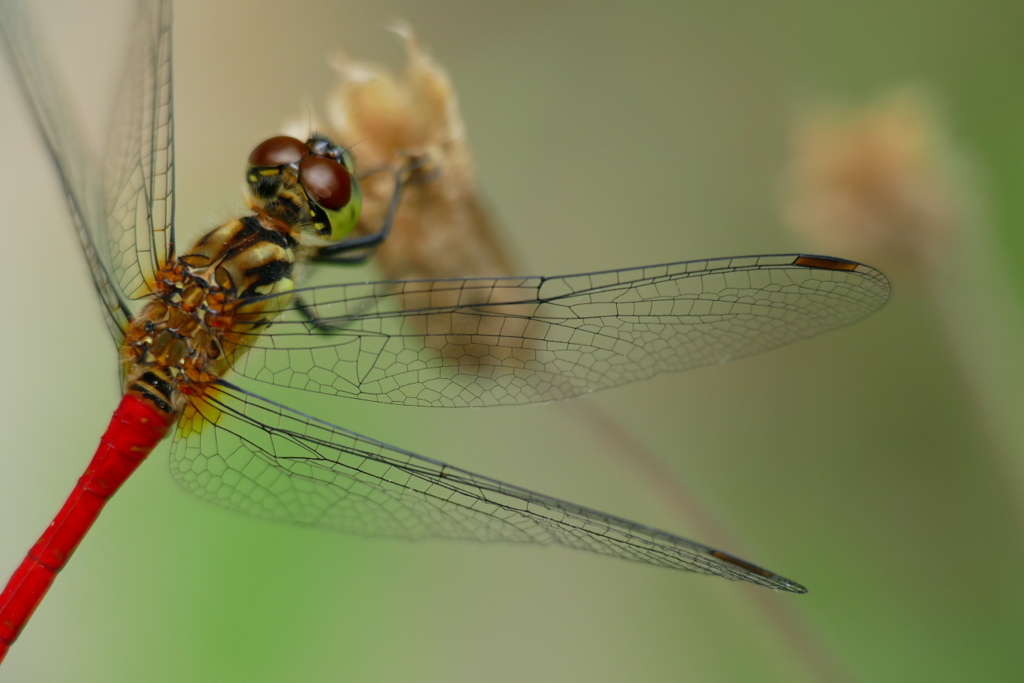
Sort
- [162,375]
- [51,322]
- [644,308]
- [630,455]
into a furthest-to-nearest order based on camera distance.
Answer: [51,322] → [630,455] → [162,375] → [644,308]

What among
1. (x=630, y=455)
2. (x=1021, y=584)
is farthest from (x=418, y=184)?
(x=1021, y=584)

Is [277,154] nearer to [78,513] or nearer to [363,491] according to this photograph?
[363,491]

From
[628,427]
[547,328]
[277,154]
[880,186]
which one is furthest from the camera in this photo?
[628,427]

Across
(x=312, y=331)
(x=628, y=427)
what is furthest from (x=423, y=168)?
(x=628, y=427)

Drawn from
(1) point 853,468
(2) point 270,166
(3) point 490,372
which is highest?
(1) point 853,468

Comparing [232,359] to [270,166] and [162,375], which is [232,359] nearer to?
[162,375]

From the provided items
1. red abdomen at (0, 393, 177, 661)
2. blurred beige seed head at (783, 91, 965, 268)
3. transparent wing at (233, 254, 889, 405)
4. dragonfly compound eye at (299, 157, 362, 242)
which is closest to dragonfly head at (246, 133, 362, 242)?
dragonfly compound eye at (299, 157, 362, 242)

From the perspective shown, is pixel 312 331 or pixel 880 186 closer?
pixel 312 331
